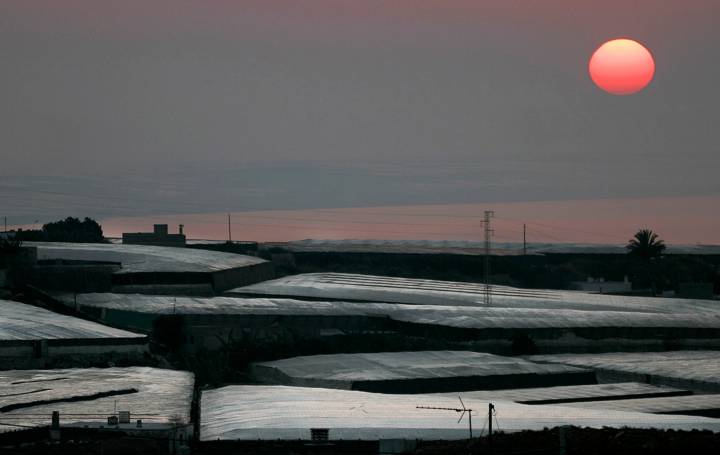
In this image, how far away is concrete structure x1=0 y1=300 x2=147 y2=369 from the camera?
243 feet

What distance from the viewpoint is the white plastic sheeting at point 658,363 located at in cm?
7919

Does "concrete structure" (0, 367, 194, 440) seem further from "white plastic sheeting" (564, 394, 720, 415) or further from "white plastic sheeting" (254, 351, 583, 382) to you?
"white plastic sheeting" (564, 394, 720, 415)

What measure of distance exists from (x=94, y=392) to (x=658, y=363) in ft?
118

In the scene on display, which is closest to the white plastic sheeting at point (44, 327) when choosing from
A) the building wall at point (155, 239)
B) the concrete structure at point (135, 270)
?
the concrete structure at point (135, 270)

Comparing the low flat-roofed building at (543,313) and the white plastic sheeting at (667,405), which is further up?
the low flat-roofed building at (543,313)

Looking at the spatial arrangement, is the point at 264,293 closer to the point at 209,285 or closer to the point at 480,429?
the point at 209,285

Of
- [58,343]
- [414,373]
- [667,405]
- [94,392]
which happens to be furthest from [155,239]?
[667,405]

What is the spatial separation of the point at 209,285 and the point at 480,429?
61.5m

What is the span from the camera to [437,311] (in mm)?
102938

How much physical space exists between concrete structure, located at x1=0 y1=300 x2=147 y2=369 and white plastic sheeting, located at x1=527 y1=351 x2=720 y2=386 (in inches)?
969

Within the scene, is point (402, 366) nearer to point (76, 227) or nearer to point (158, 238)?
point (158, 238)

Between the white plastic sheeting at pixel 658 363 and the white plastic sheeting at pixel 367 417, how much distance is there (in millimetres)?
17467

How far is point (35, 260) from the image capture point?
106750 millimetres

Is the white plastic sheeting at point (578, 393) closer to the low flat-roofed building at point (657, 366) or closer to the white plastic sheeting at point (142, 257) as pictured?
the low flat-roofed building at point (657, 366)
